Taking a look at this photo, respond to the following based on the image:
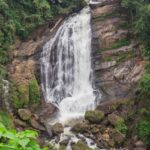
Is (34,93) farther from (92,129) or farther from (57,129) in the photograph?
(92,129)

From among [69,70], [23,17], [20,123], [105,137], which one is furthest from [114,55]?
[20,123]

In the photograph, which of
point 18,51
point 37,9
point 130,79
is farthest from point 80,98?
point 37,9

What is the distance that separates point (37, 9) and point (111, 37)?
7.43 metres

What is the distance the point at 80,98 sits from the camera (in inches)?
1194

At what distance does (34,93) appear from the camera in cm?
2950

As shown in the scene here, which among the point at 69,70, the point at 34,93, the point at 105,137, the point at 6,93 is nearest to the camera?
the point at 105,137

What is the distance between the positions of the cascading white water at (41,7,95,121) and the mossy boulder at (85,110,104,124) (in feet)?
7.95

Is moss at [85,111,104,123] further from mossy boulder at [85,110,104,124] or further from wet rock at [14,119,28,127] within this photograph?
wet rock at [14,119,28,127]

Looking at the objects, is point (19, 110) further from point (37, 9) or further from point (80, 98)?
point (37, 9)

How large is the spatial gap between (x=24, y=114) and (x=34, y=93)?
354 cm

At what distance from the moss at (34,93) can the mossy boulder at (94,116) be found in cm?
474

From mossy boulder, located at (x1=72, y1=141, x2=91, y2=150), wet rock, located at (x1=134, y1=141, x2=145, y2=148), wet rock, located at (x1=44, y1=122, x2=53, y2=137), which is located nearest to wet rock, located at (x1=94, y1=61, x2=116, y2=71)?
wet rock, located at (x1=44, y1=122, x2=53, y2=137)

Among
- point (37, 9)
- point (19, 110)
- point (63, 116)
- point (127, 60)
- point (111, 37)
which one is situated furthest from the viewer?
point (37, 9)

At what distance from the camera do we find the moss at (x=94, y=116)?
84.8 feet
